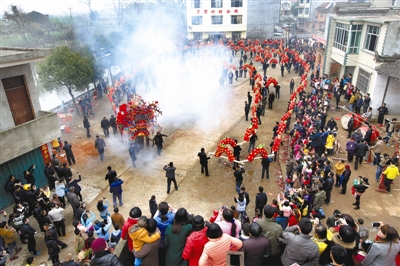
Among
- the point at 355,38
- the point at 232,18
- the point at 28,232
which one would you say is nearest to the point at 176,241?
the point at 28,232

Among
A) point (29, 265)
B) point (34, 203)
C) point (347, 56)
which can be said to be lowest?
point (34, 203)

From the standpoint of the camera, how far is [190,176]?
11.9m

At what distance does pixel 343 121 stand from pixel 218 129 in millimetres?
6364

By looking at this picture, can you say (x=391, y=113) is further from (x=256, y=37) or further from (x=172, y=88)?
(x=256, y=37)

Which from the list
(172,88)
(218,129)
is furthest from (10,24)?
(218,129)

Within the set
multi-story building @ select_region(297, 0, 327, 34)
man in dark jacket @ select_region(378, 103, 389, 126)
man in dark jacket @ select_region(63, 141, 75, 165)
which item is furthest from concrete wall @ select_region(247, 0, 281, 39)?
man in dark jacket @ select_region(63, 141, 75, 165)

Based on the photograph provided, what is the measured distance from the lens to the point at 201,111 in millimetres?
18656

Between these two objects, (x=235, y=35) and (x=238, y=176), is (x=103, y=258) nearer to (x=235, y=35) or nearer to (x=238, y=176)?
(x=238, y=176)

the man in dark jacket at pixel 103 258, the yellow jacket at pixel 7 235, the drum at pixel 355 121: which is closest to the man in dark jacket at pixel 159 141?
the yellow jacket at pixel 7 235

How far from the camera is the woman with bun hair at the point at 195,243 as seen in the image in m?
4.29

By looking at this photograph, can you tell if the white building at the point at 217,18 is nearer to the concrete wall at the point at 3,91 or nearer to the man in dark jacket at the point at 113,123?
the man in dark jacket at the point at 113,123

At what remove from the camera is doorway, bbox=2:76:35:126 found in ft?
35.0

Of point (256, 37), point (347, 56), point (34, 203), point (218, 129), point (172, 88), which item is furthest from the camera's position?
point (256, 37)

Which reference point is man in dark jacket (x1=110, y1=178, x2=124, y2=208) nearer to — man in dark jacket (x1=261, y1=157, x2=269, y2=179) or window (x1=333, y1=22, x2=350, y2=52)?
man in dark jacket (x1=261, y1=157, x2=269, y2=179)
